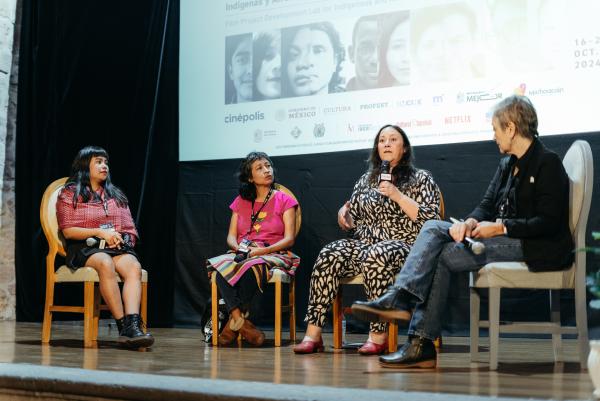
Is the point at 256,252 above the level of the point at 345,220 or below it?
below

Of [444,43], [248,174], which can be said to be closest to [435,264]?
[248,174]

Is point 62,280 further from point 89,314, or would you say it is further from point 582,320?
point 582,320

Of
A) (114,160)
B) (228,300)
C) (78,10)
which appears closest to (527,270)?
(228,300)

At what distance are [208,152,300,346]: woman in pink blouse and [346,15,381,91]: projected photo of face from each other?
792mm

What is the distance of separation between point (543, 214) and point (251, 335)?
66.5 inches

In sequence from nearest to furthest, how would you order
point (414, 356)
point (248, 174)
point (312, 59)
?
point (414, 356), point (248, 174), point (312, 59)

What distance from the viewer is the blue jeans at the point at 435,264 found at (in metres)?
2.80

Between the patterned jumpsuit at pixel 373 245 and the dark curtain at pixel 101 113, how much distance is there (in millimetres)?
1987

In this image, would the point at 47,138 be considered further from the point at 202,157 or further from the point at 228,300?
the point at 228,300

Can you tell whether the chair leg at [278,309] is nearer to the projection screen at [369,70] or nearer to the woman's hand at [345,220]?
the woman's hand at [345,220]

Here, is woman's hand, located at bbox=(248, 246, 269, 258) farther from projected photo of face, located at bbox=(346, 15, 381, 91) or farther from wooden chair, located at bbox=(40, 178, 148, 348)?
projected photo of face, located at bbox=(346, 15, 381, 91)

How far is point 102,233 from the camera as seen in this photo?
3967mm

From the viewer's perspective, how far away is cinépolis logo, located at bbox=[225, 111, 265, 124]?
5.00 meters

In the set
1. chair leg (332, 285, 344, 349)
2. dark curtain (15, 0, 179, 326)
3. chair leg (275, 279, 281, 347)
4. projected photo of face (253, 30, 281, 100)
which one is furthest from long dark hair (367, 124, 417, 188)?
dark curtain (15, 0, 179, 326)
